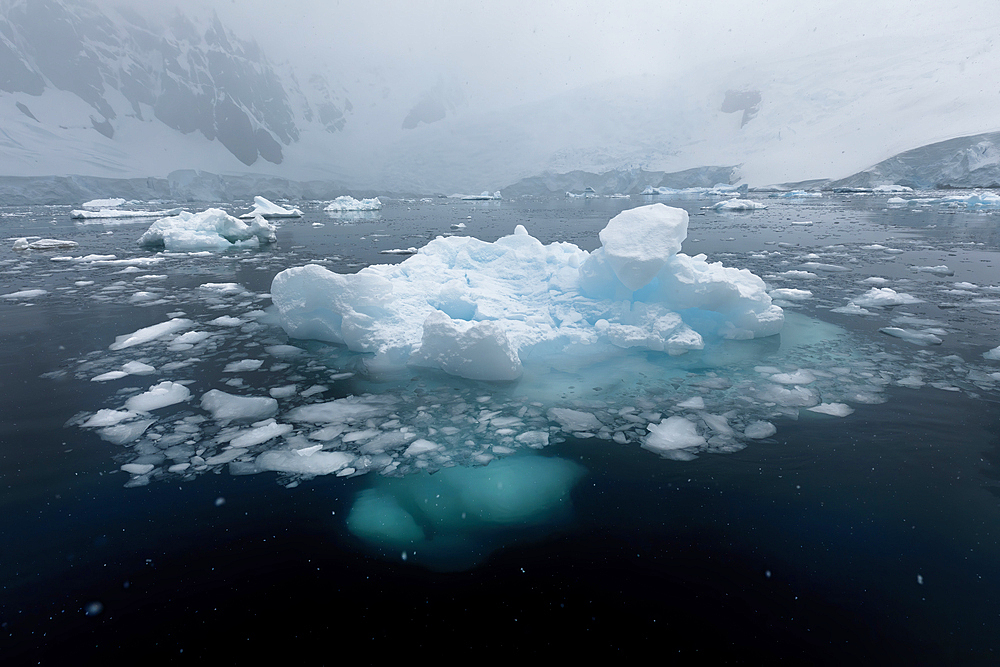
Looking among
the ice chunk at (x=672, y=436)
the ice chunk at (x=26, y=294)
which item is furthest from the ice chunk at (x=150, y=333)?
the ice chunk at (x=672, y=436)

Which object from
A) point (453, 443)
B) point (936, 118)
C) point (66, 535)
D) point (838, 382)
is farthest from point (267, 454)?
point (936, 118)

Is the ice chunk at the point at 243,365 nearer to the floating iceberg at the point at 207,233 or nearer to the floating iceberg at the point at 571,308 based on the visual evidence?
the floating iceberg at the point at 571,308

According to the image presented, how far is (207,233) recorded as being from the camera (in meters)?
16.1

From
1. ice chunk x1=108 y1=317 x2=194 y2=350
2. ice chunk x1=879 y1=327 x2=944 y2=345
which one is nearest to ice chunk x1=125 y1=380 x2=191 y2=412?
ice chunk x1=108 y1=317 x2=194 y2=350

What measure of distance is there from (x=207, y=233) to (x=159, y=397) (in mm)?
14139

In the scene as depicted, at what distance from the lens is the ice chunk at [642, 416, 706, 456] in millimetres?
3664

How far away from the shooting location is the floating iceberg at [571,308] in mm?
5500

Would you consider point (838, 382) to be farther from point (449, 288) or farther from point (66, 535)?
point (66, 535)

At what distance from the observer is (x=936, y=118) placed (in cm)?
4931

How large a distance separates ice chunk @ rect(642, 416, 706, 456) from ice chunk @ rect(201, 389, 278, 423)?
3238 millimetres

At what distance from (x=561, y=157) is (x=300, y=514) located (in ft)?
239

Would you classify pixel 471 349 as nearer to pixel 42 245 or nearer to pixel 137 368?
pixel 137 368

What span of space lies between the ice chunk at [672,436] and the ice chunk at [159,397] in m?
4.20

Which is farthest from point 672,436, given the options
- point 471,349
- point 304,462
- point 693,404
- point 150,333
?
point 150,333
